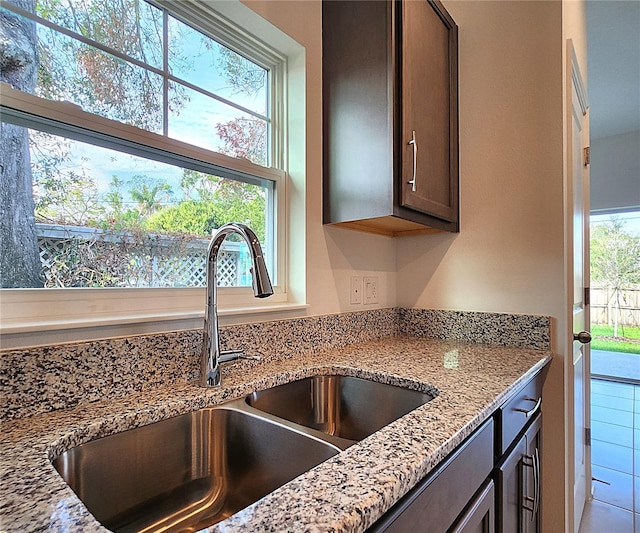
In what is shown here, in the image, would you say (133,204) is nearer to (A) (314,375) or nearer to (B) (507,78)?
(A) (314,375)

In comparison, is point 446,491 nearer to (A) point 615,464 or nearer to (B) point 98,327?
(B) point 98,327

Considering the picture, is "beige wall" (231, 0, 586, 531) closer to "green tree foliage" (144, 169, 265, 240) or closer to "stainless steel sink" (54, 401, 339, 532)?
"green tree foliage" (144, 169, 265, 240)

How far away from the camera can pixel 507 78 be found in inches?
56.0

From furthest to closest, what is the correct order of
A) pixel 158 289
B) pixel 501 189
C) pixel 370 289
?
pixel 370 289 < pixel 501 189 < pixel 158 289

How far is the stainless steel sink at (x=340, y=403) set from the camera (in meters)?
0.94

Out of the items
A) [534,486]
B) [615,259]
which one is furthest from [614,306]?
[534,486]

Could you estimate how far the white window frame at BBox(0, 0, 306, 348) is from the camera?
75 centimetres

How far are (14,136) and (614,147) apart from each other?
5219mm

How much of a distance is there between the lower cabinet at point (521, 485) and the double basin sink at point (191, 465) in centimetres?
29

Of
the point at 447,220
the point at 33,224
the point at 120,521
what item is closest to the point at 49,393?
the point at 120,521

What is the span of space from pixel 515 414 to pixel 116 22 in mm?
1515

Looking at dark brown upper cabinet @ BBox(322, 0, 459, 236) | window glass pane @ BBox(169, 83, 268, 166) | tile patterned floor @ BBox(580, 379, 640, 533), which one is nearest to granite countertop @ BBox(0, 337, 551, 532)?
dark brown upper cabinet @ BBox(322, 0, 459, 236)

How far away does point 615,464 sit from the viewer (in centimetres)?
212

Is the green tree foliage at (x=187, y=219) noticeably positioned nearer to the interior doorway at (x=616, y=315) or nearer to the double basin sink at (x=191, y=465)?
the double basin sink at (x=191, y=465)
